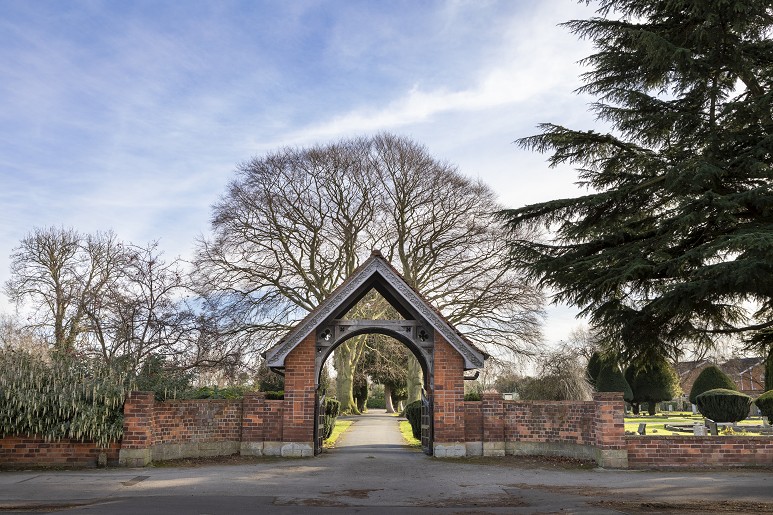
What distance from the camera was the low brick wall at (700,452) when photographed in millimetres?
13250

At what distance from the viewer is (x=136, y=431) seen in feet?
43.5

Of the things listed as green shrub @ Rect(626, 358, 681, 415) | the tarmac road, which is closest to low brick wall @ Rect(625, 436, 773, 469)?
the tarmac road

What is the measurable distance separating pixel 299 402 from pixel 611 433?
721 cm

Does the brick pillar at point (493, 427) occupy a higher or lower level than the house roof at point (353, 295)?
lower

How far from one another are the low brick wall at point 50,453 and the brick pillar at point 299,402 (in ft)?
12.9

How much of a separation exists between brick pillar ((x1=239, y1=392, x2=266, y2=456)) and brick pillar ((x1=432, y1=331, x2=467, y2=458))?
4.23 m

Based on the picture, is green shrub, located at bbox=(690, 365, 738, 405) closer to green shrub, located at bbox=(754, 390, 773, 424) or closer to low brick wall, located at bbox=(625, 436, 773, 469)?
green shrub, located at bbox=(754, 390, 773, 424)

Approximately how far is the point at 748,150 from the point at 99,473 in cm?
1416

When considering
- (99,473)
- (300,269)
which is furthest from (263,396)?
(300,269)

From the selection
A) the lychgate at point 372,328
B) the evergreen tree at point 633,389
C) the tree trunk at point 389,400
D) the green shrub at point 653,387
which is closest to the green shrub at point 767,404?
the evergreen tree at point 633,389

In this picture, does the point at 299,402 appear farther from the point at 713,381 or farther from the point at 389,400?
the point at 389,400

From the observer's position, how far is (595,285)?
13.7 meters

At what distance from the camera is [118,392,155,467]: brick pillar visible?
13180 millimetres

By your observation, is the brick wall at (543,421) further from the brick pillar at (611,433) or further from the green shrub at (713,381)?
the green shrub at (713,381)
